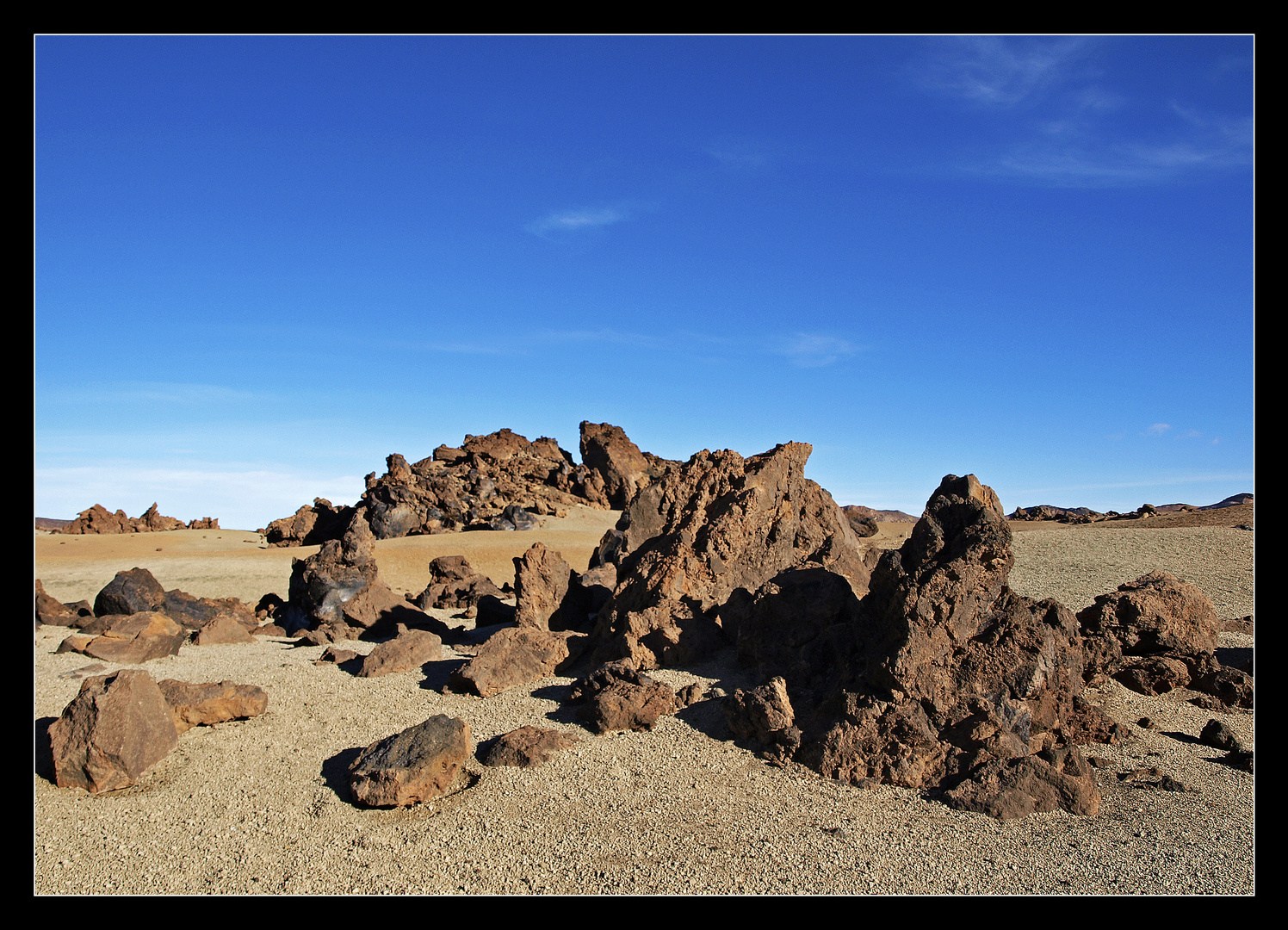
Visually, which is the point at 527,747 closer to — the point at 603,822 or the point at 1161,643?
the point at 603,822

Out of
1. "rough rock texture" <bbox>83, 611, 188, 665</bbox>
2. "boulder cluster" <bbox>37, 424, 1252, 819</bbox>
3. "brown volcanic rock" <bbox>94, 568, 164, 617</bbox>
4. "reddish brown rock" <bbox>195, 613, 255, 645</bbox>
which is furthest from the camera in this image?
"brown volcanic rock" <bbox>94, 568, 164, 617</bbox>

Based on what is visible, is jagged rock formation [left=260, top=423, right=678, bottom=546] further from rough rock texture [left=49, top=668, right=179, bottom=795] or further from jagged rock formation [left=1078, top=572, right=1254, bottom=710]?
rough rock texture [left=49, top=668, right=179, bottom=795]

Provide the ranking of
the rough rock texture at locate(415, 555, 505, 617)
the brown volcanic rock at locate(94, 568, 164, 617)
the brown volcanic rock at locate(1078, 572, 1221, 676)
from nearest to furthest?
1. the brown volcanic rock at locate(1078, 572, 1221, 676)
2. the brown volcanic rock at locate(94, 568, 164, 617)
3. the rough rock texture at locate(415, 555, 505, 617)

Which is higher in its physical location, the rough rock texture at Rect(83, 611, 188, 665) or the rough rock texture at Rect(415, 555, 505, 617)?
the rough rock texture at Rect(415, 555, 505, 617)

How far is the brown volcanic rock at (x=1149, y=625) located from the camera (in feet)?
27.4

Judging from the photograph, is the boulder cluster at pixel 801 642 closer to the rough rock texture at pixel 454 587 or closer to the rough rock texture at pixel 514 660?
the rough rock texture at pixel 514 660

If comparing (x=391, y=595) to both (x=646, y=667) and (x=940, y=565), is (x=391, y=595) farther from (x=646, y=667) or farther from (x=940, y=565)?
(x=940, y=565)

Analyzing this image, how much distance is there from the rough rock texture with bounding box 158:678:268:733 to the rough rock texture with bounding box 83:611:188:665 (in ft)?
11.2

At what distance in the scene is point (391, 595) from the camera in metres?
13.3

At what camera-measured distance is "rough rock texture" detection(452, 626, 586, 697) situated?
8078 mm

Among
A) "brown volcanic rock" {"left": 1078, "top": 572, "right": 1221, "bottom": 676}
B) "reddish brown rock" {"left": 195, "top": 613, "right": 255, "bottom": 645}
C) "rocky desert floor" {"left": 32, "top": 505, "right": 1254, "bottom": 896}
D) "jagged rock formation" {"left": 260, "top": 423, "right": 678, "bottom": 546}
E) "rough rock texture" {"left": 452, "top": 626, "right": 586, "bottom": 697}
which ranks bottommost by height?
"rocky desert floor" {"left": 32, "top": 505, "right": 1254, "bottom": 896}

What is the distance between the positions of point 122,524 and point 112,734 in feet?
118

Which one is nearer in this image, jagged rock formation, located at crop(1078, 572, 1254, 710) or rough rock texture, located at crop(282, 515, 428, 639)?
jagged rock formation, located at crop(1078, 572, 1254, 710)

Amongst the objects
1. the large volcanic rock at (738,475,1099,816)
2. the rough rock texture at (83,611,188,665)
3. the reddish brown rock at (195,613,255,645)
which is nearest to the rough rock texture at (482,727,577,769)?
the large volcanic rock at (738,475,1099,816)
